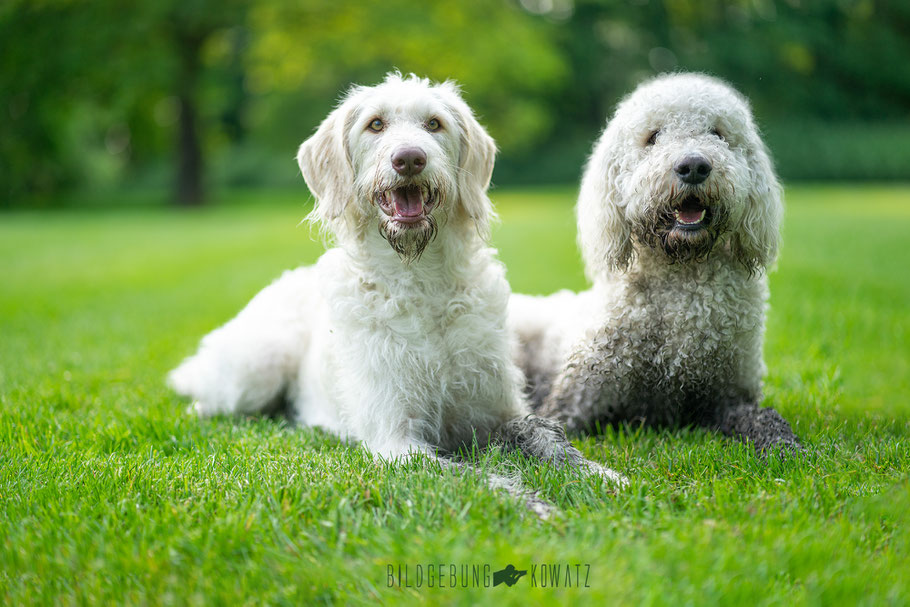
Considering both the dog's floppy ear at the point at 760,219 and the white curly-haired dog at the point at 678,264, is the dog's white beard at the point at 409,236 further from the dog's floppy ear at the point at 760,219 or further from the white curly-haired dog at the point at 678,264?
the dog's floppy ear at the point at 760,219

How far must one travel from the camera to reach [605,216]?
12.7ft

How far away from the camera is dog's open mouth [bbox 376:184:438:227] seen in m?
3.62

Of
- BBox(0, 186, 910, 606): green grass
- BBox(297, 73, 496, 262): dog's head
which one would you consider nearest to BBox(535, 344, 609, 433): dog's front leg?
BBox(0, 186, 910, 606): green grass

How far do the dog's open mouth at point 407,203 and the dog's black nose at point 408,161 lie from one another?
10 centimetres

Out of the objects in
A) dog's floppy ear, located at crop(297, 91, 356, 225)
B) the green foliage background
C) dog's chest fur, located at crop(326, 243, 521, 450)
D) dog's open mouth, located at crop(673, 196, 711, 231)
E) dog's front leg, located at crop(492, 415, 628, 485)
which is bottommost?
dog's front leg, located at crop(492, 415, 628, 485)

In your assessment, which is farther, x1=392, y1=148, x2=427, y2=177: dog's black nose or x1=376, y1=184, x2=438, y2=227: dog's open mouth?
x1=376, y1=184, x2=438, y2=227: dog's open mouth

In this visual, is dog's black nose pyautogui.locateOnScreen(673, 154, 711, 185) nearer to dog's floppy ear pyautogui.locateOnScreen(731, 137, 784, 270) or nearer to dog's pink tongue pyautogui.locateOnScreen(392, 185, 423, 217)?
dog's floppy ear pyautogui.locateOnScreen(731, 137, 784, 270)

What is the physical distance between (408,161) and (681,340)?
160 cm

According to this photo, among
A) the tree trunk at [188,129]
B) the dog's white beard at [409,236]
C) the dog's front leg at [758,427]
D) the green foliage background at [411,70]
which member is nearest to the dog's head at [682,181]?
the dog's front leg at [758,427]

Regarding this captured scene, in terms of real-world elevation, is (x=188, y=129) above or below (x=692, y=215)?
above

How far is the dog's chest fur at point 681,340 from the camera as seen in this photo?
378 cm

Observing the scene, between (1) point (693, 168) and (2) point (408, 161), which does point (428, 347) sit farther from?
(1) point (693, 168)

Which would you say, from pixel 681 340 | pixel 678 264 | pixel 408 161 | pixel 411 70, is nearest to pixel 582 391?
pixel 681 340

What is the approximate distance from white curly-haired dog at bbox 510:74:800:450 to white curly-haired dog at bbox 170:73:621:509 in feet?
1.64
